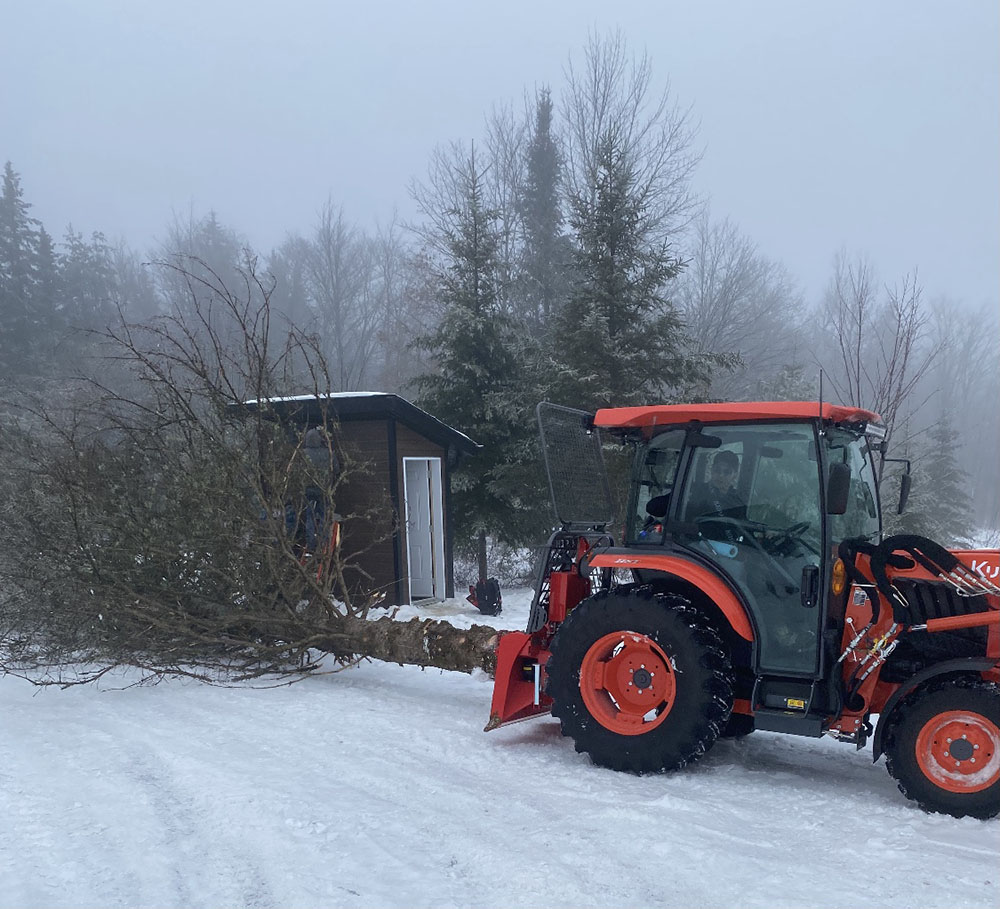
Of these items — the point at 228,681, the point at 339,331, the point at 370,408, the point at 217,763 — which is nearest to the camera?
the point at 217,763

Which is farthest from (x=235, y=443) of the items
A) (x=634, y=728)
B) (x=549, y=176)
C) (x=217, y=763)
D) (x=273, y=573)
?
(x=549, y=176)

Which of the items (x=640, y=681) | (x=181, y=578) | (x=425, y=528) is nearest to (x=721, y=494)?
(x=640, y=681)

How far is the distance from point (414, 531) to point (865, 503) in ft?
32.5

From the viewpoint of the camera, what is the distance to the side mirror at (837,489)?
178 inches

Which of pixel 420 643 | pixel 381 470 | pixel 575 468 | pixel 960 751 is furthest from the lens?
pixel 381 470

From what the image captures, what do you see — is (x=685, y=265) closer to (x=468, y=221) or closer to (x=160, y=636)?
(x=468, y=221)

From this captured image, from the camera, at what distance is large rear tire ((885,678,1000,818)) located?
169 inches

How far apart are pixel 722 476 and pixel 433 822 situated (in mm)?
2514

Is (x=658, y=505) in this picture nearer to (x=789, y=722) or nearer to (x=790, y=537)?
(x=790, y=537)

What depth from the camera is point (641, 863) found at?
12.8ft

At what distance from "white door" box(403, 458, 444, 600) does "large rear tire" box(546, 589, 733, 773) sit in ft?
29.1

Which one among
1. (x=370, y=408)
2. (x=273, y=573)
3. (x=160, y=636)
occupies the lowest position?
(x=160, y=636)

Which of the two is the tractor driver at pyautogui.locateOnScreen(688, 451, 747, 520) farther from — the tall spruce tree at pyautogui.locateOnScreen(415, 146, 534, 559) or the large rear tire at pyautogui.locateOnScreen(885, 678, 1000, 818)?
the tall spruce tree at pyautogui.locateOnScreen(415, 146, 534, 559)

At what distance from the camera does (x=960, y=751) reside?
4355 mm
